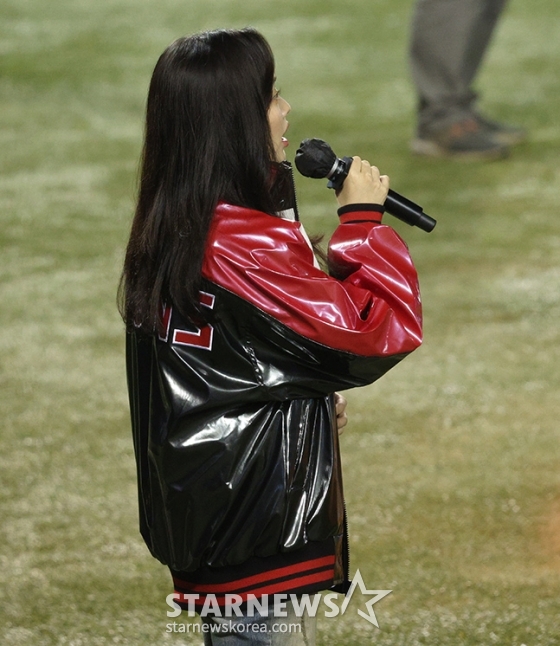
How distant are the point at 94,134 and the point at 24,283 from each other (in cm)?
204

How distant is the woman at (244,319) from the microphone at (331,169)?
0.9 inches

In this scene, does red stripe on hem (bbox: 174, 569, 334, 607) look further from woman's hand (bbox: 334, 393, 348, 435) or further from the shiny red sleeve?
the shiny red sleeve

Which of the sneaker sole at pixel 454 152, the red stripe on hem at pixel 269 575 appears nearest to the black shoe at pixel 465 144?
the sneaker sole at pixel 454 152

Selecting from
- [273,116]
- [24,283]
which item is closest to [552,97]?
[24,283]

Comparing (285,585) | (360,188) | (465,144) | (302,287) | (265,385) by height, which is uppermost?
(360,188)

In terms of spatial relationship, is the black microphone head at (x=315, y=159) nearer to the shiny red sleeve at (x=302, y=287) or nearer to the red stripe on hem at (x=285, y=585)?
the shiny red sleeve at (x=302, y=287)

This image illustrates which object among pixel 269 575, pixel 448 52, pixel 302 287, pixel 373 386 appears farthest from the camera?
pixel 448 52

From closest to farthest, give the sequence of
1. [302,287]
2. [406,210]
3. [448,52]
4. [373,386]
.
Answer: [302,287] → [406,210] → [373,386] → [448,52]

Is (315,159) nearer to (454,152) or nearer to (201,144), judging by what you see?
(201,144)

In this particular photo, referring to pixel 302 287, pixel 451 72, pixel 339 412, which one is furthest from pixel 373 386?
pixel 451 72

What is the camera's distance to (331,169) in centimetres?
166

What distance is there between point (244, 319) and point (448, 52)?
4.49 m

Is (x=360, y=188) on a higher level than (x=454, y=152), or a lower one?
higher

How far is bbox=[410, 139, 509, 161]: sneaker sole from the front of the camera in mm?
5797
